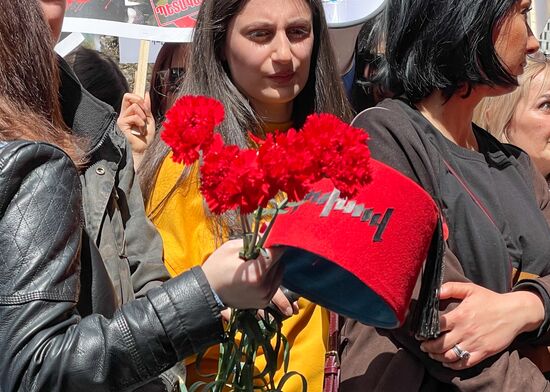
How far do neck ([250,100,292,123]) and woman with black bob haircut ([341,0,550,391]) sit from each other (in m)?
0.36

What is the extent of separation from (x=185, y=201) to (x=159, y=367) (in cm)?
93

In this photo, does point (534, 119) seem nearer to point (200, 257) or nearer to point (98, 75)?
point (98, 75)

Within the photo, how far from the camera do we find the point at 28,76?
170cm

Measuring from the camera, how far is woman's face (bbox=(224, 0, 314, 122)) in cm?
261

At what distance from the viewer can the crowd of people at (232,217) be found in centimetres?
149

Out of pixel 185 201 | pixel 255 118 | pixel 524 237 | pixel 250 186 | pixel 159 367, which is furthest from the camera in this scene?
pixel 255 118

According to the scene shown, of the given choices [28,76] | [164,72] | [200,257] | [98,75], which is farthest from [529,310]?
[98,75]

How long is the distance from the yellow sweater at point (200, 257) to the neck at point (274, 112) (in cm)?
33

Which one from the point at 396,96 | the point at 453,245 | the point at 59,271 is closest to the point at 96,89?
the point at 396,96

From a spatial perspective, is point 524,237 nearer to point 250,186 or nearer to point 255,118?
point 255,118

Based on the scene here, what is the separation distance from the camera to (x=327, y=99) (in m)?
2.76

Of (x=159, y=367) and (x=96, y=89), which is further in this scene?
(x=96, y=89)

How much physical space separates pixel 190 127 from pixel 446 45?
3.40 ft

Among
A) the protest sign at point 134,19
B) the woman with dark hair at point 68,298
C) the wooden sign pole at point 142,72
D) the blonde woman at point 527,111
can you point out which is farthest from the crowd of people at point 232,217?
the blonde woman at point 527,111
